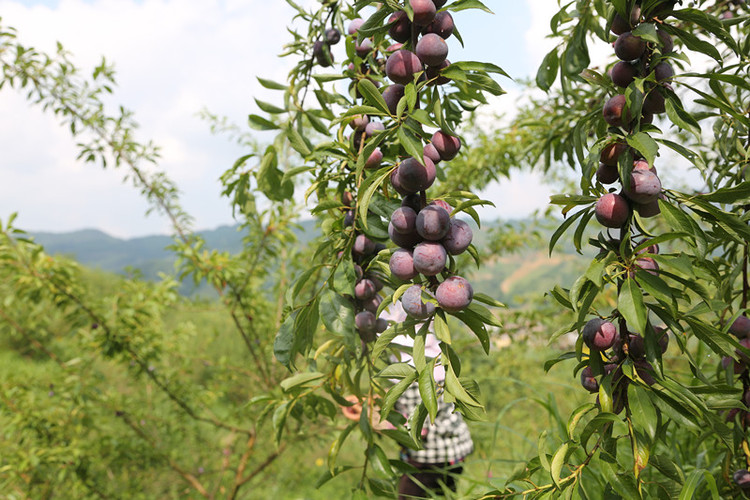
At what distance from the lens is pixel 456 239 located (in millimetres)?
470

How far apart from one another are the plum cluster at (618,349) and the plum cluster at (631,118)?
0.34 ft

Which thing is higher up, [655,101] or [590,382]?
[655,101]

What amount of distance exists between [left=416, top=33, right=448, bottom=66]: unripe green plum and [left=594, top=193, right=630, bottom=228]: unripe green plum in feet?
0.72

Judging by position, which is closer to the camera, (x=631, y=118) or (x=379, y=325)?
(x=631, y=118)

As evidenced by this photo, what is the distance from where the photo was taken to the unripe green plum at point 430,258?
1.49 ft

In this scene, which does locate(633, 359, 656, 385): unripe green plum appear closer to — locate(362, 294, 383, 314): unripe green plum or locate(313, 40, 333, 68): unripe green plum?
locate(362, 294, 383, 314): unripe green plum

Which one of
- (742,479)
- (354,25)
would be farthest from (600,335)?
(354,25)

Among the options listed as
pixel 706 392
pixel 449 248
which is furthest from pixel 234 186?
pixel 706 392

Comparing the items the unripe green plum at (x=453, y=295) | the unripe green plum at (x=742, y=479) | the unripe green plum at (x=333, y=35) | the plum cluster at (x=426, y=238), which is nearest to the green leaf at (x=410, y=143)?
the plum cluster at (x=426, y=238)

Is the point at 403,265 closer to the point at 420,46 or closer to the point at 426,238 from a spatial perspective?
the point at 426,238

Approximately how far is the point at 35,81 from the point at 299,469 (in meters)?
2.17

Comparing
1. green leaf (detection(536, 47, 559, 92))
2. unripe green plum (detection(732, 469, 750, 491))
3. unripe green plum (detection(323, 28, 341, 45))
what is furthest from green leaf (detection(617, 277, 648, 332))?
unripe green plum (detection(323, 28, 341, 45))

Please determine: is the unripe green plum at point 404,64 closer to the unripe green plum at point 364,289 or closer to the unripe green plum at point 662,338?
the unripe green plum at point 364,289

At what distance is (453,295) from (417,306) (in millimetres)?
36
